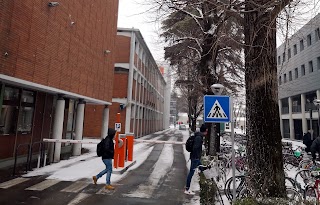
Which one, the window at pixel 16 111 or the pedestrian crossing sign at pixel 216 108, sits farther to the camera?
the window at pixel 16 111

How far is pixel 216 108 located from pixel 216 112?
0.09 m

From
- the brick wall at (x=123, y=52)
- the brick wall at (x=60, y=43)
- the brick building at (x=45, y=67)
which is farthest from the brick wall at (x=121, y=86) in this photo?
the brick building at (x=45, y=67)

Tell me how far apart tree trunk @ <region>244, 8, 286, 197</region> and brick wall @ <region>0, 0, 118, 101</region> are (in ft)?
24.6

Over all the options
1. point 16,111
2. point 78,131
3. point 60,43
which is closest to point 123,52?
point 78,131

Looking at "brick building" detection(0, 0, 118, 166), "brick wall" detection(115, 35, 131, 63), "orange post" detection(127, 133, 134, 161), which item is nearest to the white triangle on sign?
"brick building" detection(0, 0, 118, 166)

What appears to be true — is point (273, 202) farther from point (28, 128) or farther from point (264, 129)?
point (28, 128)

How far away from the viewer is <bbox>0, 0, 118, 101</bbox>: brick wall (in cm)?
805

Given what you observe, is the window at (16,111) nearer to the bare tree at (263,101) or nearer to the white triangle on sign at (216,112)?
Result: the white triangle on sign at (216,112)

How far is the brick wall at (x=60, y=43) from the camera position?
8.05 metres

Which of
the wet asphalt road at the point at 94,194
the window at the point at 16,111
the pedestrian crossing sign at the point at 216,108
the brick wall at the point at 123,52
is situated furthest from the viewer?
the brick wall at the point at 123,52

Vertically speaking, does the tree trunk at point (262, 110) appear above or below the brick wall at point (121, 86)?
below

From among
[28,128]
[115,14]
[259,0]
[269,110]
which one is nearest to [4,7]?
[28,128]

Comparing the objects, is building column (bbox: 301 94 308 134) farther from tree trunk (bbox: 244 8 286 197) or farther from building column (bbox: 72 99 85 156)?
tree trunk (bbox: 244 8 286 197)

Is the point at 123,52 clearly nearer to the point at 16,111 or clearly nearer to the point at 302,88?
the point at 16,111
